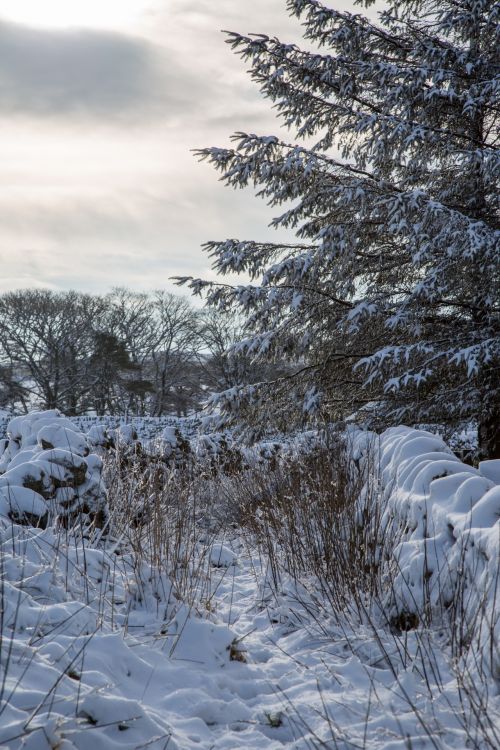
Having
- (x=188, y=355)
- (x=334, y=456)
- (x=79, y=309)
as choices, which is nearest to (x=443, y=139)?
(x=334, y=456)

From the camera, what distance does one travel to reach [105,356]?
2905 centimetres

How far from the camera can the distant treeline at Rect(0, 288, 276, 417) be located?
28781mm

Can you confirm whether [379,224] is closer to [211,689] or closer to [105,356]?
[211,689]

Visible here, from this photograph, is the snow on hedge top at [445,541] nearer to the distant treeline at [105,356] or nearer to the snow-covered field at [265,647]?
the snow-covered field at [265,647]

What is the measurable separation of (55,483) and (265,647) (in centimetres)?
242

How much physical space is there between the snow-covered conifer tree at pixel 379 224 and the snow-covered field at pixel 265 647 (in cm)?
355

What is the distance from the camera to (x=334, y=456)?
15.1 feet

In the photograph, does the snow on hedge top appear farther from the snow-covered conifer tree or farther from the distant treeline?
the distant treeline

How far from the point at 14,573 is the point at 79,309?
97.4ft

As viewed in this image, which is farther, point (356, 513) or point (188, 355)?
point (188, 355)

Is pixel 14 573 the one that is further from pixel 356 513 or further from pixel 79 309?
pixel 79 309

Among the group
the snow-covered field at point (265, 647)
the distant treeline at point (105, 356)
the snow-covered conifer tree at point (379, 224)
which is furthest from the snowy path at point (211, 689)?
the distant treeline at point (105, 356)

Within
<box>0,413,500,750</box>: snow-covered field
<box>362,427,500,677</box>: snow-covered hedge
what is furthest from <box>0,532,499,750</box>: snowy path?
<box>362,427,500,677</box>: snow-covered hedge

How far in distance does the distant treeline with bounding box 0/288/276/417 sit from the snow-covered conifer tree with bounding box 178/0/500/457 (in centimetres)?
1678
